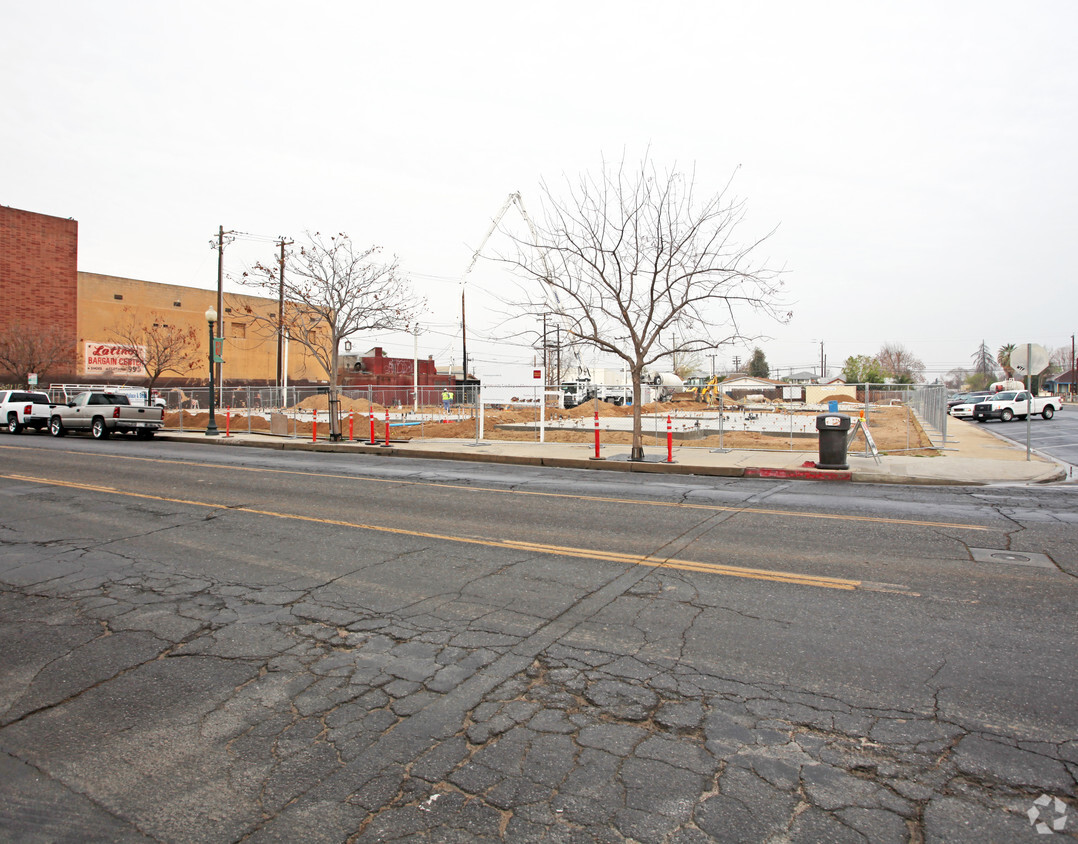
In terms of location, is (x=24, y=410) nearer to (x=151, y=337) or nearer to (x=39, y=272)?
(x=151, y=337)

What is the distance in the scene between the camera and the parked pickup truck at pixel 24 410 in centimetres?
2819

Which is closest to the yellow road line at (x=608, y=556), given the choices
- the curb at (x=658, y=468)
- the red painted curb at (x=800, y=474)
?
the curb at (x=658, y=468)

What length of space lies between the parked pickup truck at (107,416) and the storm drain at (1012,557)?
90.5ft

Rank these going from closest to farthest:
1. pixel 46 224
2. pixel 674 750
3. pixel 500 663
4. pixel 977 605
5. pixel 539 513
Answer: pixel 674 750
pixel 500 663
pixel 977 605
pixel 539 513
pixel 46 224

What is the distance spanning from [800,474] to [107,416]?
2518cm

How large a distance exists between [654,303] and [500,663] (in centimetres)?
1413

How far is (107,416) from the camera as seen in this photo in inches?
984

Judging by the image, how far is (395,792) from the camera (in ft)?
9.55

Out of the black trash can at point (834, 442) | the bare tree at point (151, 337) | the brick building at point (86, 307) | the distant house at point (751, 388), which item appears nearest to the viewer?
the black trash can at point (834, 442)

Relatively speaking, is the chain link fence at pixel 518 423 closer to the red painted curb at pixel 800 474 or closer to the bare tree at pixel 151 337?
the red painted curb at pixel 800 474

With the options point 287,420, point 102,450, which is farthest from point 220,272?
point 102,450

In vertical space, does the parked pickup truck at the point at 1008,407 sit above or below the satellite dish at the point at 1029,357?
below

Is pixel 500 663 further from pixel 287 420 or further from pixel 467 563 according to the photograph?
pixel 287 420

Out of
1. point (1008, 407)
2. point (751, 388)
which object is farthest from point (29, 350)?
point (1008, 407)
